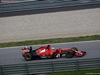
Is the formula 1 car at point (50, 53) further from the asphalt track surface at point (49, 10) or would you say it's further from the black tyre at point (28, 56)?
the asphalt track surface at point (49, 10)

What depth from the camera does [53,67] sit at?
9.86 m

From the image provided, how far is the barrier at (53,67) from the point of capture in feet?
31.9

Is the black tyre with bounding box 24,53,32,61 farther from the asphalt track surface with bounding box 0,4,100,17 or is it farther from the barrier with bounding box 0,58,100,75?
the asphalt track surface with bounding box 0,4,100,17

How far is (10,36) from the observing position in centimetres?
2119

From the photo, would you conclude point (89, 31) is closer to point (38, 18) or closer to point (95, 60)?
point (38, 18)

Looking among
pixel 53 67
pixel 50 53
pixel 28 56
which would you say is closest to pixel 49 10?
pixel 28 56

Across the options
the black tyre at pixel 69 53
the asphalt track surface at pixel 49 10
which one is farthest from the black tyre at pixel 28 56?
the asphalt track surface at pixel 49 10

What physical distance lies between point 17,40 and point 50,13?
15.3 feet

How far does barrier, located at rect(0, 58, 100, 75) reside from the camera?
971cm

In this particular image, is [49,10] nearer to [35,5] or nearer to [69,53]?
[35,5]

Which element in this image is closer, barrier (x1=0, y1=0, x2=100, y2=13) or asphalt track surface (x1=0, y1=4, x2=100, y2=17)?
asphalt track surface (x1=0, y1=4, x2=100, y2=17)

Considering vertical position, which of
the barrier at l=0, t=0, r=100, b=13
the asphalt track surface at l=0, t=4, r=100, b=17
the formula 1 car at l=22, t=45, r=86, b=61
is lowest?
the formula 1 car at l=22, t=45, r=86, b=61

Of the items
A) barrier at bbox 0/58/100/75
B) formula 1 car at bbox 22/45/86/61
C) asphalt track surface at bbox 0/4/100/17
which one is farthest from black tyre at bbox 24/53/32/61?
asphalt track surface at bbox 0/4/100/17

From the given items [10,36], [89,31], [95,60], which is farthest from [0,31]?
[95,60]
